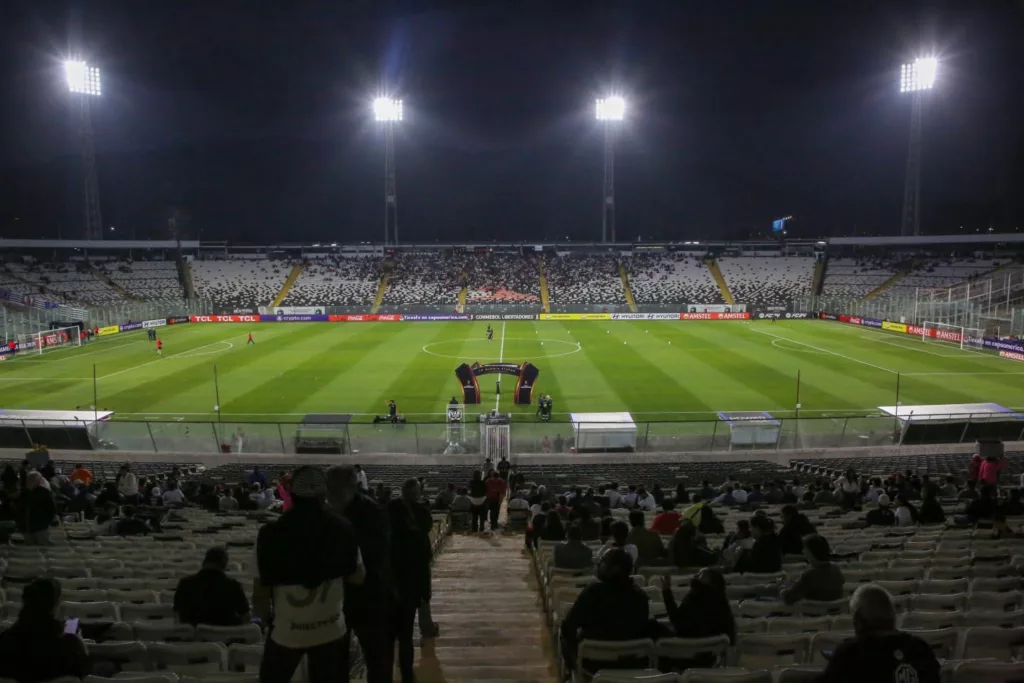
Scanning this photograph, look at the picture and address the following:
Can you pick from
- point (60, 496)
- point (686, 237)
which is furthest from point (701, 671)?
point (686, 237)

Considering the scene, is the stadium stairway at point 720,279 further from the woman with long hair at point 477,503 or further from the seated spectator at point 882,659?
the seated spectator at point 882,659

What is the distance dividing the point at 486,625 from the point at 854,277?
286 feet

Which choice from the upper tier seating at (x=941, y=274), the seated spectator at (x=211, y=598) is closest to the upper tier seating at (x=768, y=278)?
the upper tier seating at (x=941, y=274)

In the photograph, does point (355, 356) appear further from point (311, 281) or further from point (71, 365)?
point (311, 281)

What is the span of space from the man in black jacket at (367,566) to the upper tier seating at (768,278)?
80970 mm

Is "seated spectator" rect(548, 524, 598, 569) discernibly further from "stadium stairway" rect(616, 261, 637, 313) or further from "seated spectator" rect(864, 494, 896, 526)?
"stadium stairway" rect(616, 261, 637, 313)

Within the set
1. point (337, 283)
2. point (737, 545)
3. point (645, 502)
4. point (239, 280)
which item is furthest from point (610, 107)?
point (737, 545)

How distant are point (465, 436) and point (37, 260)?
7612 cm

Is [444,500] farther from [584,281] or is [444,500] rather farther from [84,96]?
[84,96]

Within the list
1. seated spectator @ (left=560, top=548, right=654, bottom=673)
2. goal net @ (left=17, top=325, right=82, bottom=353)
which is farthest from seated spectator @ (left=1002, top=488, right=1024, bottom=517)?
goal net @ (left=17, top=325, right=82, bottom=353)

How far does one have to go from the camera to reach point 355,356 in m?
49.2

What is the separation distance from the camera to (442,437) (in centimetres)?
2400

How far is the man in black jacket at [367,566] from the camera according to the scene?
4.86 m

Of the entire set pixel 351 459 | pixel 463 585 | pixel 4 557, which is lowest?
pixel 351 459
